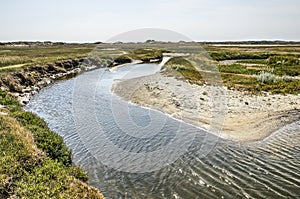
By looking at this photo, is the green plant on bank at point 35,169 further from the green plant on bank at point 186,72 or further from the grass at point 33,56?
the grass at point 33,56

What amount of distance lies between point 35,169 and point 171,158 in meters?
7.82

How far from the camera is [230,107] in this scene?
2502 cm

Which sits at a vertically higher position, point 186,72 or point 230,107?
point 186,72

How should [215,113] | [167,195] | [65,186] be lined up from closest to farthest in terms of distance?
[65,186], [167,195], [215,113]

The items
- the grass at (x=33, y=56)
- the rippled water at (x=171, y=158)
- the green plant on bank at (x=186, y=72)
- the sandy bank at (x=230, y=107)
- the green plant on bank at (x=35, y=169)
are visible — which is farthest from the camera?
the grass at (x=33, y=56)

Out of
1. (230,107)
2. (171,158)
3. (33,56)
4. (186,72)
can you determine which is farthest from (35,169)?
(33,56)

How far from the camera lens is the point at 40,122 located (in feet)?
56.2

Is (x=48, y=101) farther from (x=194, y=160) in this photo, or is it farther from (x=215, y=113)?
(x=194, y=160)

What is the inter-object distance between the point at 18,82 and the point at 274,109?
3346 cm

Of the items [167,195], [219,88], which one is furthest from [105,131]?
[219,88]

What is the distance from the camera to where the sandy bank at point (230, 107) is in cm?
2006

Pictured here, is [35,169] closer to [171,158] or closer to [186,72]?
[171,158]

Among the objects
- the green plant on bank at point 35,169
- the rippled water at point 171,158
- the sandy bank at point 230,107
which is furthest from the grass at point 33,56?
the green plant on bank at point 35,169

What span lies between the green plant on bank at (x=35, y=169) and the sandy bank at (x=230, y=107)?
11391mm
